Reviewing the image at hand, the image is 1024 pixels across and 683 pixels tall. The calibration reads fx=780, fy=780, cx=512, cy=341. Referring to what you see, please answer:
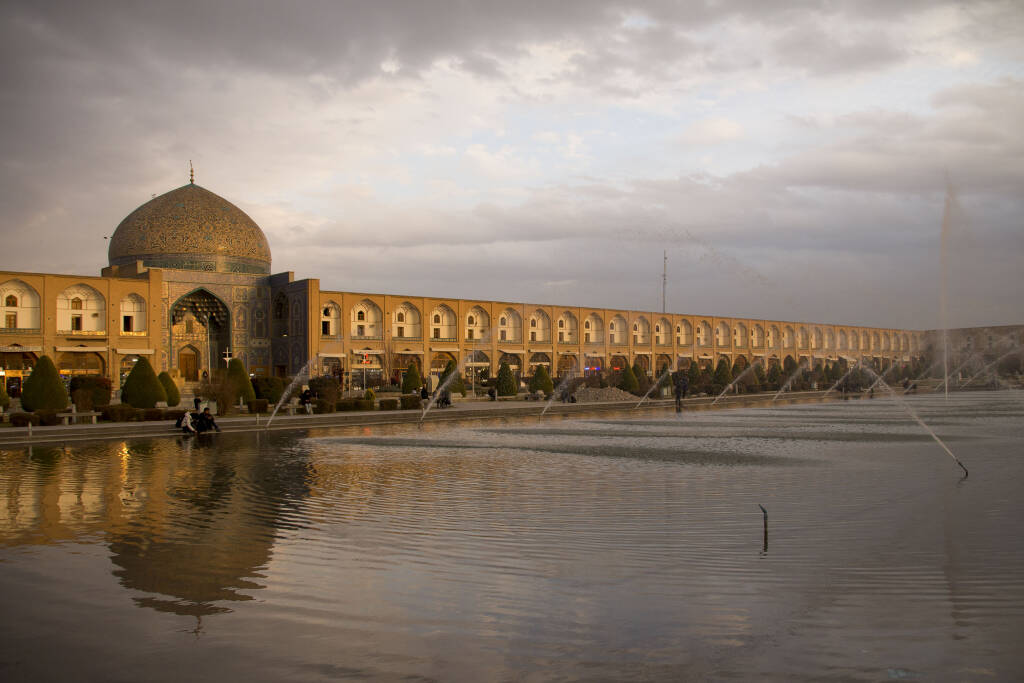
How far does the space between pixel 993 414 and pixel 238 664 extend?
25.6 m

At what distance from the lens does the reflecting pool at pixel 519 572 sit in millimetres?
3910

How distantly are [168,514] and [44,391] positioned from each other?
1883 cm

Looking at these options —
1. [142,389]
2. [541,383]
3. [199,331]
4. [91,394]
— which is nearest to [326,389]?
[142,389]

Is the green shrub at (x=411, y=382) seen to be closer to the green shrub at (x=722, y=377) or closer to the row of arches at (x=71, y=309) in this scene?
the row of arches at (x=71, y=309)

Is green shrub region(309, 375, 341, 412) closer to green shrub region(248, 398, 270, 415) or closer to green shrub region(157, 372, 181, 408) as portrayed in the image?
green shrub region(248, 398, 270, 415)

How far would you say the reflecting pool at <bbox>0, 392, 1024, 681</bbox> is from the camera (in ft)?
12.8

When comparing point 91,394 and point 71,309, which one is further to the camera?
point 71,309

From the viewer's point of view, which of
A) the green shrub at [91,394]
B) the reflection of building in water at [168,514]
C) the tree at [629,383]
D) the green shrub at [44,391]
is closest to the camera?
the reflection of building in water at [168,514]

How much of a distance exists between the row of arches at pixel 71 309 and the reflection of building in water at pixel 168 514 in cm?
2632

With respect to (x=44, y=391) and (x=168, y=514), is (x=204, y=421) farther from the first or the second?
(x=168, y=514)

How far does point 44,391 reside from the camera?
928 inches

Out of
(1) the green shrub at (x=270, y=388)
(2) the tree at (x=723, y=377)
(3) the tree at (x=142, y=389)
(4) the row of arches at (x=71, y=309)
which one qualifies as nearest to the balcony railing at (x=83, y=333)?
(4) the row of arches at (x=71, y=309)

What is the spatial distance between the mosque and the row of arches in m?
0.05

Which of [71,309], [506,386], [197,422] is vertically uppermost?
[71,309]
